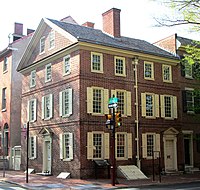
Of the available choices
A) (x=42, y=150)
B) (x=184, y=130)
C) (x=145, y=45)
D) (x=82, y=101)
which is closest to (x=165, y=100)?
(x=184, y=130)

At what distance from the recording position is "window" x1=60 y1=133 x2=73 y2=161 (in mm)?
21766

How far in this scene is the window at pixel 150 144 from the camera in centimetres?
2366

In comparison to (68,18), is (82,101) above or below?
below

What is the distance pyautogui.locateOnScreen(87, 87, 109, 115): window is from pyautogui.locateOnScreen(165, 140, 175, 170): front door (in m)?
5.67

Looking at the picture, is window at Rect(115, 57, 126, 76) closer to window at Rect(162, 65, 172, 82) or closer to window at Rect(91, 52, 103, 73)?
window at Rect(91, 52, 103, 73)

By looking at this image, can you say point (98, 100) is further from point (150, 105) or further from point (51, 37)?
point (51, 37)

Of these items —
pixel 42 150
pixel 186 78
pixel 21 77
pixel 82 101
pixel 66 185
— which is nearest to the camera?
pixel 66 185

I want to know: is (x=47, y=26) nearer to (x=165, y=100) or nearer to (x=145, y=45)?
(x=145, y=45)

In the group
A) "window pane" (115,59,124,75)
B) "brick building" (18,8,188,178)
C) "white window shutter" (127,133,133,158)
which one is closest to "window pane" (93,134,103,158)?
"brick building" (18,8,188,178)

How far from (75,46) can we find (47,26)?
499 cm

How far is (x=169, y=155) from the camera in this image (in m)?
25.1

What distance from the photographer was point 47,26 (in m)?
26.1

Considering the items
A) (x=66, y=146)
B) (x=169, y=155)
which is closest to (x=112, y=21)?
(x=66, y=146)

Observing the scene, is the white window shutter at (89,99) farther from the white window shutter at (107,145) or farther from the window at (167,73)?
the window at (167,73)
